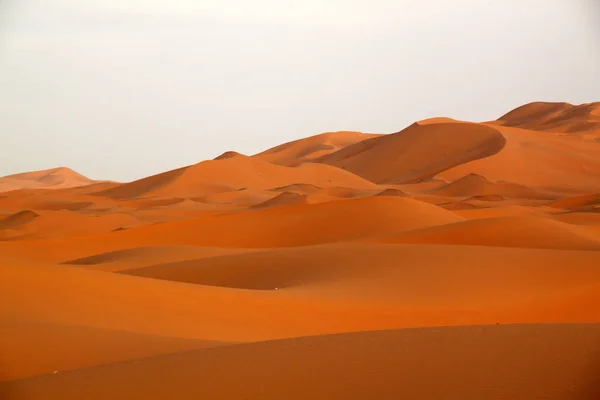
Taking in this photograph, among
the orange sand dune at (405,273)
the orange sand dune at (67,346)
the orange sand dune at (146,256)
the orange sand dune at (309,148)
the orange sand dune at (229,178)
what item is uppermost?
the orange sand dune at (309,148)

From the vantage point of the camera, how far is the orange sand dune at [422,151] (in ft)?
232

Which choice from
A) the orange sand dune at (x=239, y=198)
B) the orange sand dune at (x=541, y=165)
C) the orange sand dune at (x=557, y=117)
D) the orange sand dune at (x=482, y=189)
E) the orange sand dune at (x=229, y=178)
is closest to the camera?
the orange sand dune at (x=482, y=189)

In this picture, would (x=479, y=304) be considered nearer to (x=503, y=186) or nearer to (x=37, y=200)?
(x=503, y=186)

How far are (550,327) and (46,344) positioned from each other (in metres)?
4.56

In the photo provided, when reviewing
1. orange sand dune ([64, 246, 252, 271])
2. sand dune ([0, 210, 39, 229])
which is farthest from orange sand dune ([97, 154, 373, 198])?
orange sand dune ([64, 246, 252, 271])

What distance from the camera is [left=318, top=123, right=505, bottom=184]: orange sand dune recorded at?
70562mm

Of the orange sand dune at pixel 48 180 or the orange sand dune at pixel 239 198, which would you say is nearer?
the orange sand dune at pixel 239 198

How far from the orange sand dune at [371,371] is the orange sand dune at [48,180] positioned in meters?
150

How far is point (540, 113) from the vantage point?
344 feet

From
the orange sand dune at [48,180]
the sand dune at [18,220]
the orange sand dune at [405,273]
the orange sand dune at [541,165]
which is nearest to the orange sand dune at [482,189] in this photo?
the orange sand dune at [541,165]

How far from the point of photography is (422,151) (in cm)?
7631

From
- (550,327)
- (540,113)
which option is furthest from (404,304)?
(540,113)

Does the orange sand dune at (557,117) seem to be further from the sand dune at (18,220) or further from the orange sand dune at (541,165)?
the sand dune at (18,220)

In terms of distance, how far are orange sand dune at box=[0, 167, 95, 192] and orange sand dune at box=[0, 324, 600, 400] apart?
150 meters
